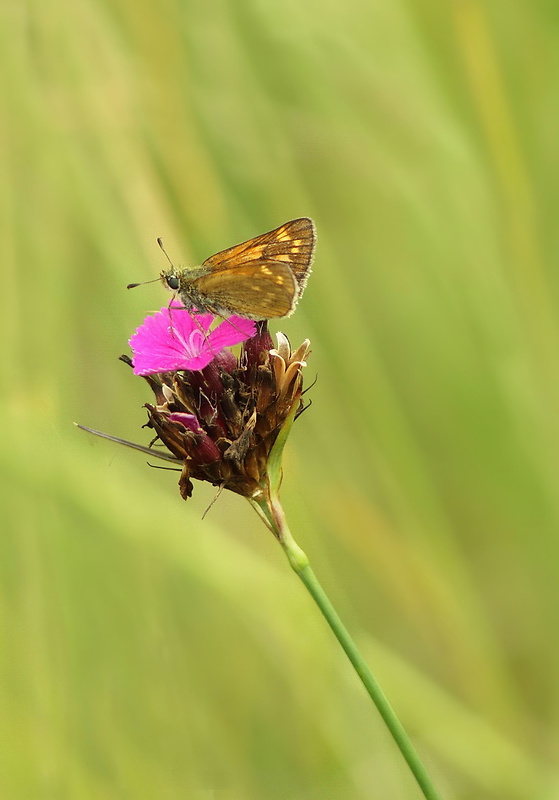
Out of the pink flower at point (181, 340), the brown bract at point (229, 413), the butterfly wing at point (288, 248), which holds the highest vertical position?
the butterfly wing at point (288, 248)

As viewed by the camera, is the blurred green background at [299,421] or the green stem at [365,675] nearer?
the green stem at [365,675]

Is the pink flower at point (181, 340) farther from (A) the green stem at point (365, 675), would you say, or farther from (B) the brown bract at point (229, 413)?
(A) the green stem at point (365, 675)

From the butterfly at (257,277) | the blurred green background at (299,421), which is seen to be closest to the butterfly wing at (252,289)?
the butterfly at (257,277)

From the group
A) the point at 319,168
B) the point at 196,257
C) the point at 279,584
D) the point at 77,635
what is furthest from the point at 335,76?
the point at 77,635

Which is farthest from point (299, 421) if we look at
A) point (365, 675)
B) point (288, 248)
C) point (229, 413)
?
point (365, 675)

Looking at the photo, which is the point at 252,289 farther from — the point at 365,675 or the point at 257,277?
the point at 365,675

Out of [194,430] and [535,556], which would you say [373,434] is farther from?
[194,430]

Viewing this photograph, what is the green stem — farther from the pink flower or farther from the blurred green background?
the blurred green background
